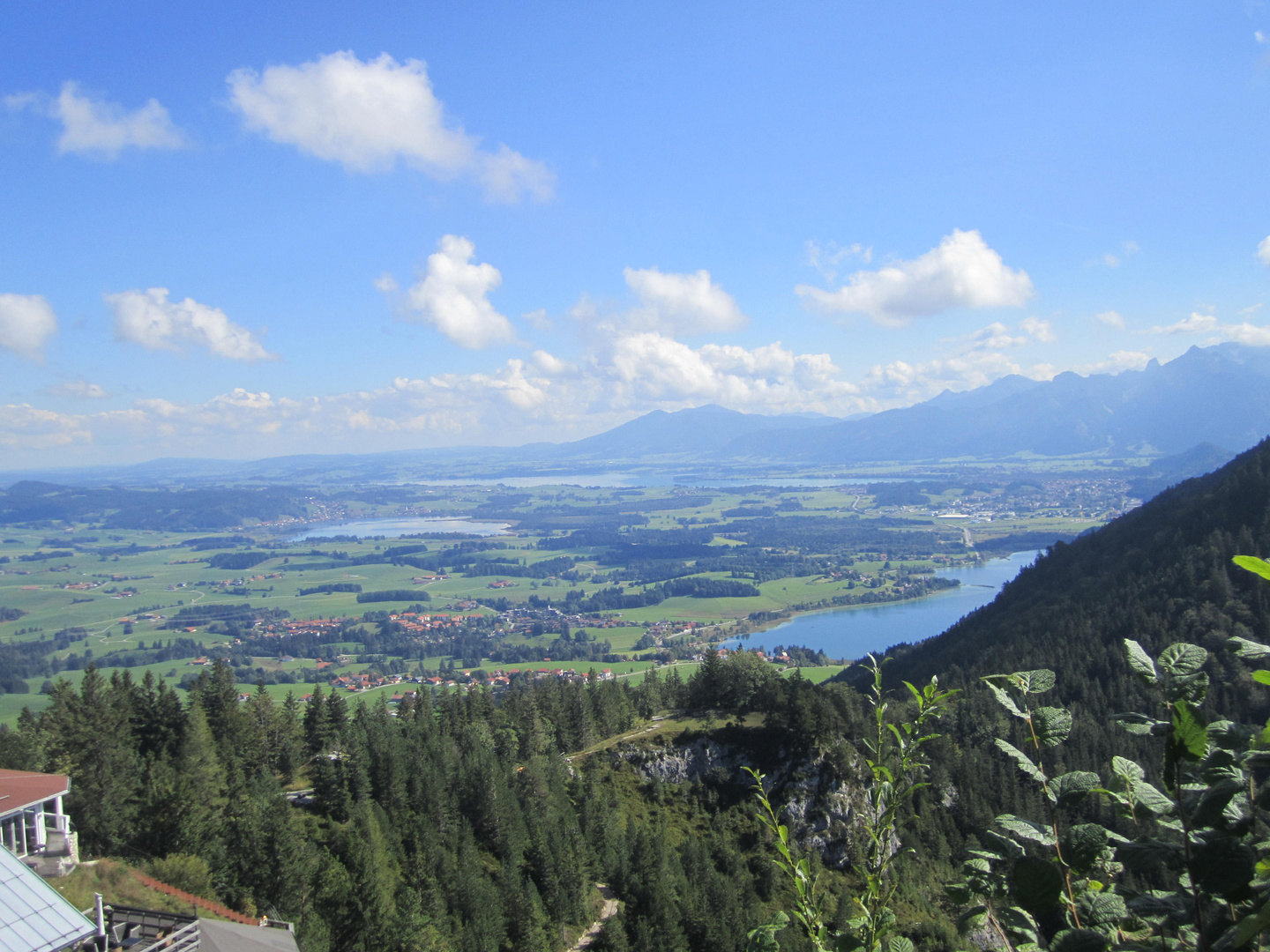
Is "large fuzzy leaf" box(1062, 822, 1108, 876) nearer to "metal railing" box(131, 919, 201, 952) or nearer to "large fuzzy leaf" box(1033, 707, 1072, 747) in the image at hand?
"large fuzzy leaf" box(1033, 707, 1072, 747)

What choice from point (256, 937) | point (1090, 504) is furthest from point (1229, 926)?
point (1090, 504)

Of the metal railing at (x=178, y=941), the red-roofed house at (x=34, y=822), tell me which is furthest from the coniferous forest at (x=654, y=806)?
the metal railing at (x=178, y=941)

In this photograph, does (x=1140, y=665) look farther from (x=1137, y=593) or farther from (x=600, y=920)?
(x=1137, y=593)

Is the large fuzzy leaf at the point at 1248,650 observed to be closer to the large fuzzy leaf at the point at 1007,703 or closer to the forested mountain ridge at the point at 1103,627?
the large fuzzy leaf at the point at 1007,703

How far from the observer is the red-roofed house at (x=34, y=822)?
36.3 ft

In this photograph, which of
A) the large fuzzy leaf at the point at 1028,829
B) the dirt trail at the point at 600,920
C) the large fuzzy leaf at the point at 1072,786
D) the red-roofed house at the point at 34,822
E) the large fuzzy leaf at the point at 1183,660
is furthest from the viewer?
the dirt trail at the point at 600,920

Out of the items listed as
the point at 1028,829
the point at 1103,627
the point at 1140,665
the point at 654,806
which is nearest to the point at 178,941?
Answer: the point at 1028,829

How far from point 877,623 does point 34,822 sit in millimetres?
94750

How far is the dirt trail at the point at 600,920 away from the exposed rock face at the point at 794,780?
7.60m

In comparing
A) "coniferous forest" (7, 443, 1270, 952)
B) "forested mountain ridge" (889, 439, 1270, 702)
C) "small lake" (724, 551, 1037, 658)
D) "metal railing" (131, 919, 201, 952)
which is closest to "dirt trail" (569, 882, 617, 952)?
"coniferous forest" (7, 443, 1270, 952)

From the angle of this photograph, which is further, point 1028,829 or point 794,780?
point 794,780

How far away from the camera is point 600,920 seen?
26484 mm

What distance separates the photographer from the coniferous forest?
1.78m

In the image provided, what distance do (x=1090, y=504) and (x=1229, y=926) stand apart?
21500cm
